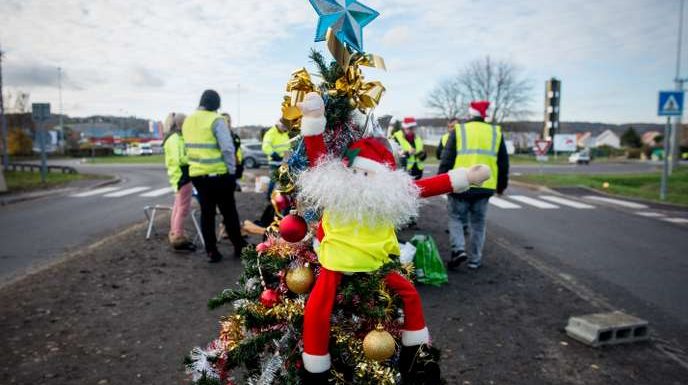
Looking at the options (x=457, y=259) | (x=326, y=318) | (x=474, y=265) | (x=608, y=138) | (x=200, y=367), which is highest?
(x=608, y=138)

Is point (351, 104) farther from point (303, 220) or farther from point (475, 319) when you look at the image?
point (475, 319)

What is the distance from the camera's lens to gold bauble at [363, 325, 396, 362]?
88.0 inches

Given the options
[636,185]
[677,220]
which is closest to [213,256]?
[677,220]

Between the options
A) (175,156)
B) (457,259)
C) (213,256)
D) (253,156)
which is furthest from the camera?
(253,156)

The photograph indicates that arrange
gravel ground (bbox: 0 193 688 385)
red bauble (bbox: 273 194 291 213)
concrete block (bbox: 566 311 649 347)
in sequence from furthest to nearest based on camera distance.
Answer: concrete block (bbox: 566 311 649 347)
gravel ground (bbox: 0 193 688 385)
red bauble (bbox: 273 194 291 213)

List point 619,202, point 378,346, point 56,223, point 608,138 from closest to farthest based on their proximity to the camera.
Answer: point 378,346, point 56,223, point 619,202, point 608,138

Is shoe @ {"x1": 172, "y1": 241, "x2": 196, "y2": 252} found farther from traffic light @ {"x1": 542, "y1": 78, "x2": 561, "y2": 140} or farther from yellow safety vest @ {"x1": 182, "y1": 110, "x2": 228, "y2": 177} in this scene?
traffic light @ {"x1": 542, "y1": 78, "x2": 561, "y2": 140}

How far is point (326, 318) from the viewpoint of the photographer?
2303 mm

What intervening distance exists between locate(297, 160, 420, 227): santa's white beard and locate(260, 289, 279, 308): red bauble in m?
0.57

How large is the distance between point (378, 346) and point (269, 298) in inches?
26.7

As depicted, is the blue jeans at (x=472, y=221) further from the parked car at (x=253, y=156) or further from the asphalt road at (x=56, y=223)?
the parked car at (x=253, y=156)

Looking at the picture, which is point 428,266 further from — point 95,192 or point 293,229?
point 95,192

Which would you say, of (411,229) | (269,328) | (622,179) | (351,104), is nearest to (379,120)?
(351,104)

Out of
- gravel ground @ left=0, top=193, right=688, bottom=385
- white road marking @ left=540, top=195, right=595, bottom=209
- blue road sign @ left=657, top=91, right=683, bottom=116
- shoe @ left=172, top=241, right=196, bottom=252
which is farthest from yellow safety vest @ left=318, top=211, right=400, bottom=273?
blue road sign @ left=657, top=91, right=683, bottom=116
